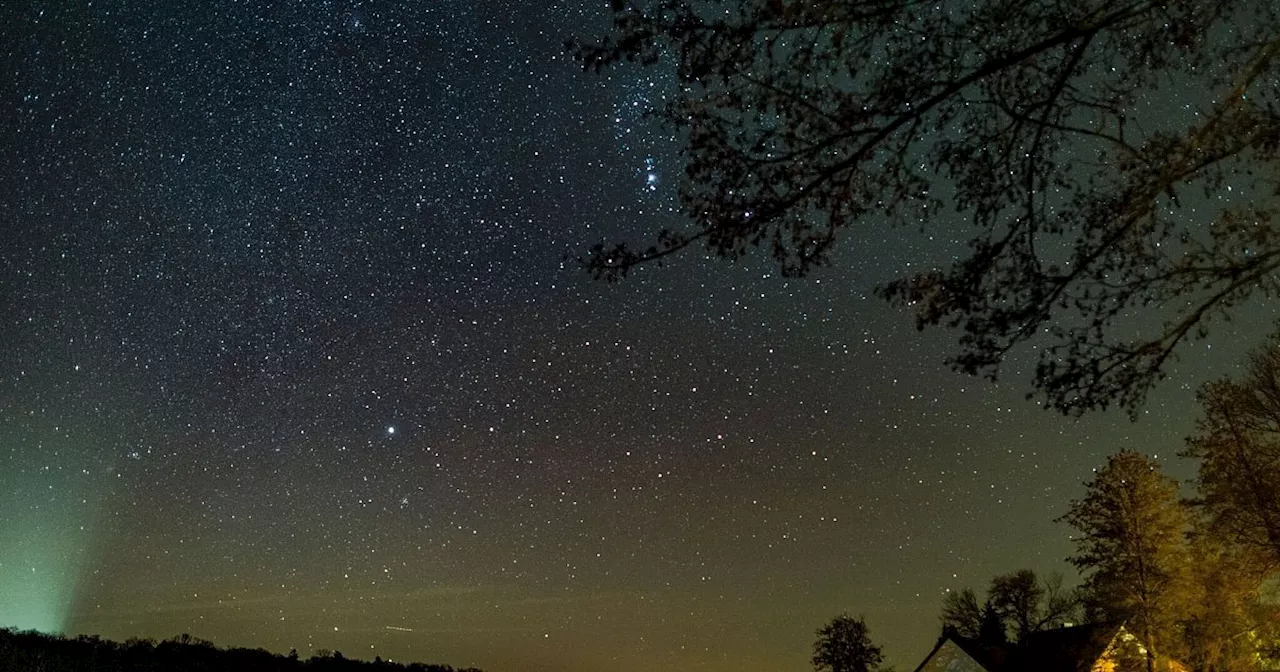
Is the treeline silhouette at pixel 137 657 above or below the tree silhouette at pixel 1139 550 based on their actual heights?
below

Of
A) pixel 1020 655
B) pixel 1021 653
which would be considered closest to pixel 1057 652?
pixel 1020 655

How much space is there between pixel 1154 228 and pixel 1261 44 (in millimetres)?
1449

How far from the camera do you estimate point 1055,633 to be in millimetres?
49781

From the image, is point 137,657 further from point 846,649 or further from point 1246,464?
point 846,649

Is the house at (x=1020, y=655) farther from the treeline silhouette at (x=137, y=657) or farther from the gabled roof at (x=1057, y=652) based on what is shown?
the treeline silhouette at (x=137, y=657)

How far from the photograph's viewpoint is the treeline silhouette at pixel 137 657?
11180mm

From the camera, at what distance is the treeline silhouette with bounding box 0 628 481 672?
1118 centimetres

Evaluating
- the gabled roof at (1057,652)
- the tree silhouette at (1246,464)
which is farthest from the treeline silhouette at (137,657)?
the gabled roof at (1057,652)

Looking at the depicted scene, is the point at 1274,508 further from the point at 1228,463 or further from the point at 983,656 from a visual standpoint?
the point at 983,656

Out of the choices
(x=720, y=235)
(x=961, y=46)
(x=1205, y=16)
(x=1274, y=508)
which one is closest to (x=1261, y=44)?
(x=1205, y=16)

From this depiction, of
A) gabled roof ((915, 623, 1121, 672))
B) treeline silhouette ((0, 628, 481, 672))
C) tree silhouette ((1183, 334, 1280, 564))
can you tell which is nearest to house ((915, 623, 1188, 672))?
gabled roof ((915, 623, 1121, 672))

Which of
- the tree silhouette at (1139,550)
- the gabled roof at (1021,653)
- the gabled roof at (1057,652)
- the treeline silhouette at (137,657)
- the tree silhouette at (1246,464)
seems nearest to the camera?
the treeline silhouette at (137,657)

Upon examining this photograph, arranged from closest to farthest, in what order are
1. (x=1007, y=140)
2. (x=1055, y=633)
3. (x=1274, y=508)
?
(x=1007, y=140), (x=1274, y=508), (x=1055, y=633)

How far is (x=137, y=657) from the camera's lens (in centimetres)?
1330
